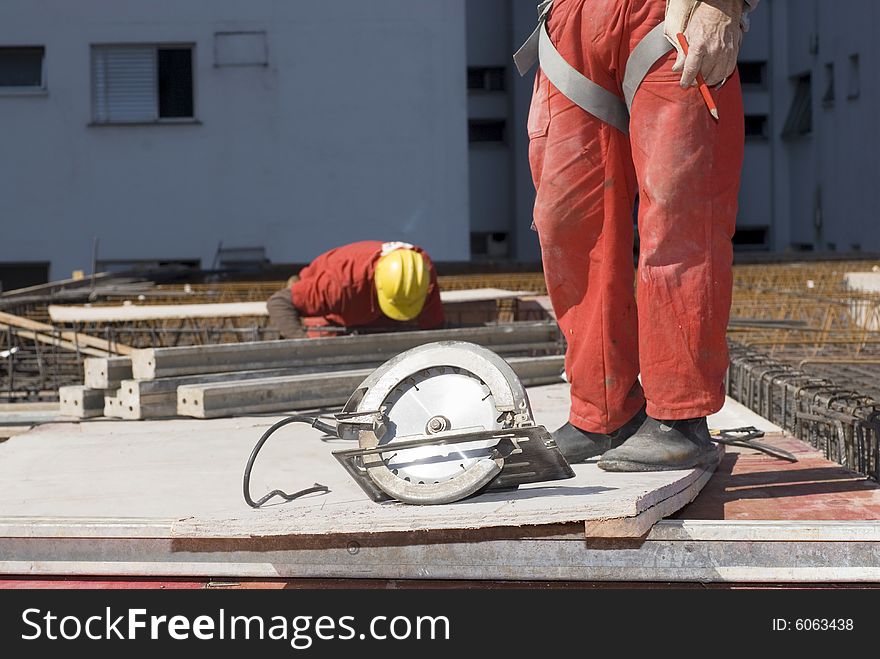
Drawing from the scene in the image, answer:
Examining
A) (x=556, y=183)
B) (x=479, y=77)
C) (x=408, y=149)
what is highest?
(x=479, y=77)

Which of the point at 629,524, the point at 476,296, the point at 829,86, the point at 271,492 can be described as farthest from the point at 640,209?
the point at 829,86

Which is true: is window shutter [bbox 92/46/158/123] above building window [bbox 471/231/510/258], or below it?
above

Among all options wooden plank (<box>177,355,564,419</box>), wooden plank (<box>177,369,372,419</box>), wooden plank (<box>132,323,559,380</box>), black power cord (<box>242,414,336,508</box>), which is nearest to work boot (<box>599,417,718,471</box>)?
black power cord (<box>242,414,336,508</box>)

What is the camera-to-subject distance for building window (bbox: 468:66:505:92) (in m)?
31.8

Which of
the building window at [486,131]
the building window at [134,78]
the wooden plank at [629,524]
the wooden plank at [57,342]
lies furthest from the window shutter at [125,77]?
the wooden plank at [629,524]

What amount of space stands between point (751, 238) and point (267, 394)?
28973 millimetres

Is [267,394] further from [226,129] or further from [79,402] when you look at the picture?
[226,129]

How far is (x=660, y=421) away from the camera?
135 inches

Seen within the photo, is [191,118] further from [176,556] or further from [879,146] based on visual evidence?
[176,556]

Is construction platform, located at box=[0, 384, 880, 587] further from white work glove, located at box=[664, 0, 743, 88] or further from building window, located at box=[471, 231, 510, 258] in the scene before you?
building window, located at box=[471, 231, 510, 258]

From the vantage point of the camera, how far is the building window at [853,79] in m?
26.4

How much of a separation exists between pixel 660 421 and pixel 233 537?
3.95ft

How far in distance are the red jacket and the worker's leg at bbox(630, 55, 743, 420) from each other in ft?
16.1

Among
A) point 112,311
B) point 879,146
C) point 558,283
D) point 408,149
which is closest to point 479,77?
point 879,146
